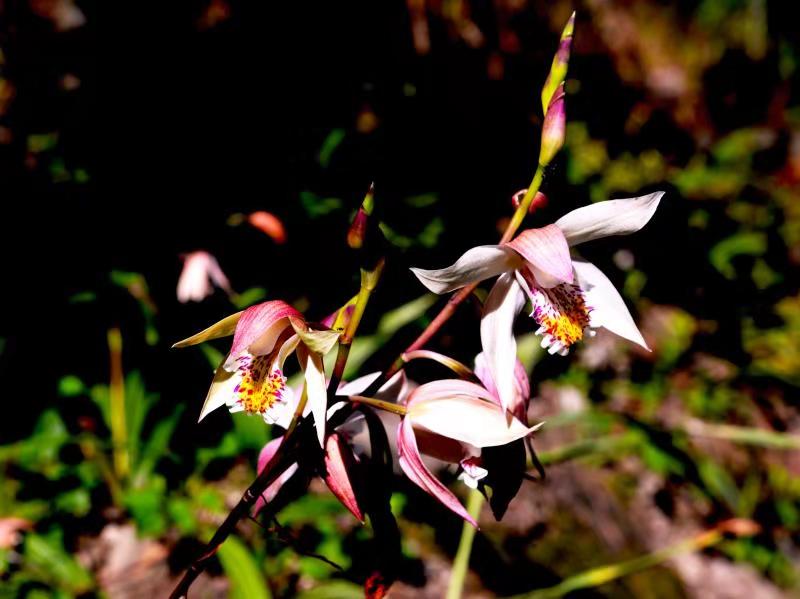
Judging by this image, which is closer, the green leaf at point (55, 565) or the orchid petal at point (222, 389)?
the orchid petal at point (222, 389)

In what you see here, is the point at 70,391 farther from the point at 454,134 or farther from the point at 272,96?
the point at 454,134

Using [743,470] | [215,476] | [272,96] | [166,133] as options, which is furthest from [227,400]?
[743,470]

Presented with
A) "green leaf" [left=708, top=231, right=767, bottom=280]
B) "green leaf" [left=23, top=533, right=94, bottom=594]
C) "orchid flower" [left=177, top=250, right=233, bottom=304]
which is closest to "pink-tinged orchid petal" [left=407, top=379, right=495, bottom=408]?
"orchid flower" [left=177, top=250, right=233, bottom=304]

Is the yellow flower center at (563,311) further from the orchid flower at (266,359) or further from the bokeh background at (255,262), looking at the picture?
the bokeh background at (255,262)

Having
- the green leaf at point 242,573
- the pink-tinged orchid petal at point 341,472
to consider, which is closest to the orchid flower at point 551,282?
the pink-tinged orchid petal at point 341,472

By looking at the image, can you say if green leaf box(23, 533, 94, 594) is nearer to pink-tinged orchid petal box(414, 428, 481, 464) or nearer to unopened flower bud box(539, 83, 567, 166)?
pink-tinged orchid petal box(414, 428, 481, 464)

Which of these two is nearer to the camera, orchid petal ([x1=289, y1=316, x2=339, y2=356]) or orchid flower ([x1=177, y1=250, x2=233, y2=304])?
orchid petal ([x1=289, y1=316, x2=339, y2=356])
